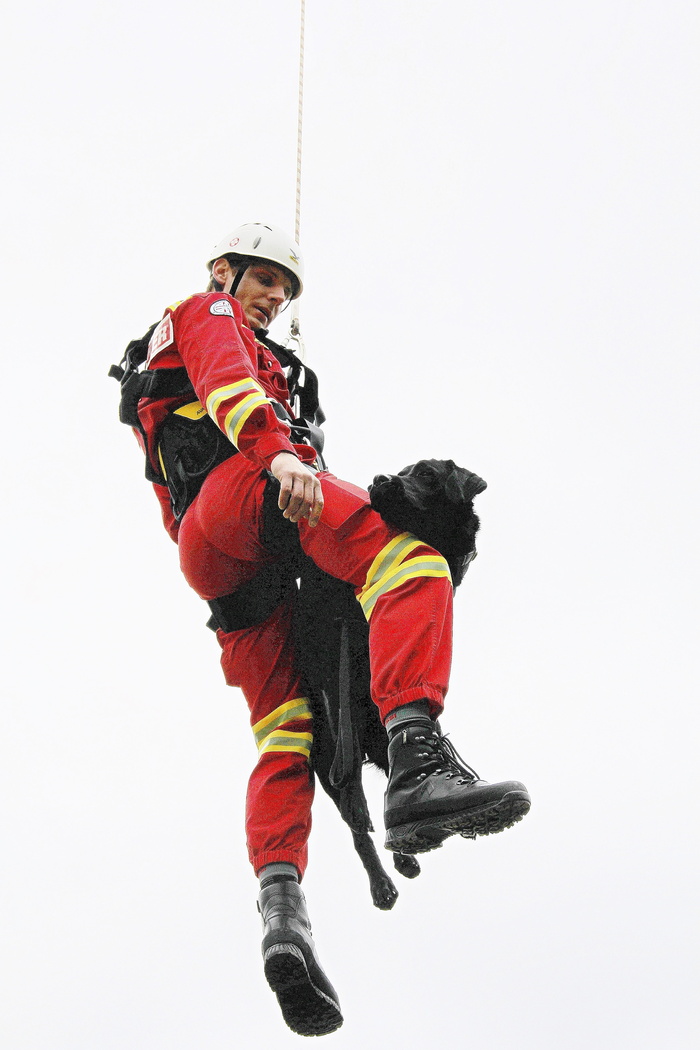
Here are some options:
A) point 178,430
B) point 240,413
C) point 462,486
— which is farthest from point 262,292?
point 462,486

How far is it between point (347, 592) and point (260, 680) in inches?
22.0

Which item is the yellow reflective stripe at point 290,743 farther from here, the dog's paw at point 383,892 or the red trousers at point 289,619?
the dog's paw at point 383,892

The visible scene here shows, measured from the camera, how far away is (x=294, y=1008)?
417 centimetres

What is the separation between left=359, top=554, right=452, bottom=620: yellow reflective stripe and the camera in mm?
3910

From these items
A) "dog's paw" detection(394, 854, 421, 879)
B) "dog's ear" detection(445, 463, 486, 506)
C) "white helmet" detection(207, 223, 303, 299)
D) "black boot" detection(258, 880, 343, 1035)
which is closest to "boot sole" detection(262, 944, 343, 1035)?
"black boot" detection(258, 880, 343, 1035)

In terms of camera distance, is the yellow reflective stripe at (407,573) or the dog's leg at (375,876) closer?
the yellow reflective stripe at (407,573)

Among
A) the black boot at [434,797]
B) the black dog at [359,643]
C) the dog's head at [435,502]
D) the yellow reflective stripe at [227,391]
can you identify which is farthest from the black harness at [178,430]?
the black boot at [434,797]

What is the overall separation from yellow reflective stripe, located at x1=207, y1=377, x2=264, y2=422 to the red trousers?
0.96 feet

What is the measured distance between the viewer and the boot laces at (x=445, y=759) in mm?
3660

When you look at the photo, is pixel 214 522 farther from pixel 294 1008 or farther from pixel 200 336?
pixel 294 1008

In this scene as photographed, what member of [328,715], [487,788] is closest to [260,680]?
[328,715]

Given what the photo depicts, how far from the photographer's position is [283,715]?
4.67 meters

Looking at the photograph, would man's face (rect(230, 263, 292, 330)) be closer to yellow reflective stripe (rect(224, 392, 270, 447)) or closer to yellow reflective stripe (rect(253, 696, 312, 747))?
yellow reflective stripe (rect(224, 392, 270, 447))

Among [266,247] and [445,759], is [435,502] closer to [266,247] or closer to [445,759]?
[445,759]
